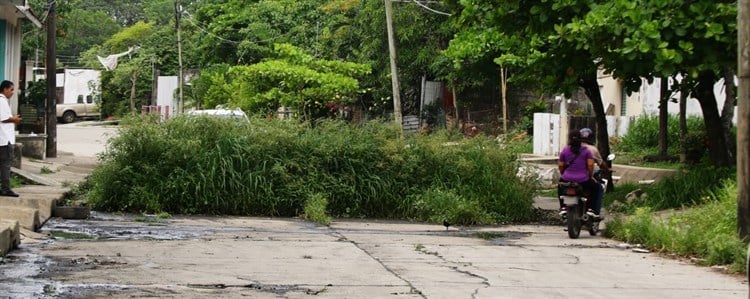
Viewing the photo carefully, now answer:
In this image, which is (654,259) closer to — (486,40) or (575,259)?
(575,259)

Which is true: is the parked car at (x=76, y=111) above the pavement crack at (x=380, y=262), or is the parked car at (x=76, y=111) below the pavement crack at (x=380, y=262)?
above

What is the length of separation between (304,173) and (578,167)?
4812 millimetres

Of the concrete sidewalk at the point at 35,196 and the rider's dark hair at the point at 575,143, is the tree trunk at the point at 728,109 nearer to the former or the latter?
the rider's dark hair at the point at 575,143

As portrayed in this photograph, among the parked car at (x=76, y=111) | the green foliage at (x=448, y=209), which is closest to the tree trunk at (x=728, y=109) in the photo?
the green foliage at (x=448, y=209)

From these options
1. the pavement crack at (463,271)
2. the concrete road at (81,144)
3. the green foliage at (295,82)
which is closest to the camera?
the pavement crack at (463,271)

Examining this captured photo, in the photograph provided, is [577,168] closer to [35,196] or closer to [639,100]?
[35,196]

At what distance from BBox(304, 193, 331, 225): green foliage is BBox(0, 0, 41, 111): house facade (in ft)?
27.6

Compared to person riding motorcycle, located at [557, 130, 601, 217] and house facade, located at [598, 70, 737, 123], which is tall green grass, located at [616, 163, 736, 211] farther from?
house facade, located at [598, 70, 737, 123]

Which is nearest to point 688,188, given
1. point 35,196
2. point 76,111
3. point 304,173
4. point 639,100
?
point 304,173

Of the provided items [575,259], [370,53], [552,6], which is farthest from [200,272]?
[370,53]

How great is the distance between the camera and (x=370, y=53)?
44125 millimetres

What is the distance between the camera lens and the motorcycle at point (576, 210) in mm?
15172

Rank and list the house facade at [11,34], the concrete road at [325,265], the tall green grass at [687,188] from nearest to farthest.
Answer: the concrete road at [325,265]
the tall green grass at [687,188]
the house facade at [11,34]

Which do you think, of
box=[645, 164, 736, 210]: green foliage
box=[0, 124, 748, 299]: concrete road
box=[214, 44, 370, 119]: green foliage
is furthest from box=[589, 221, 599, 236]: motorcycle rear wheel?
box=[214, 44, 370, 119]: green foliage
